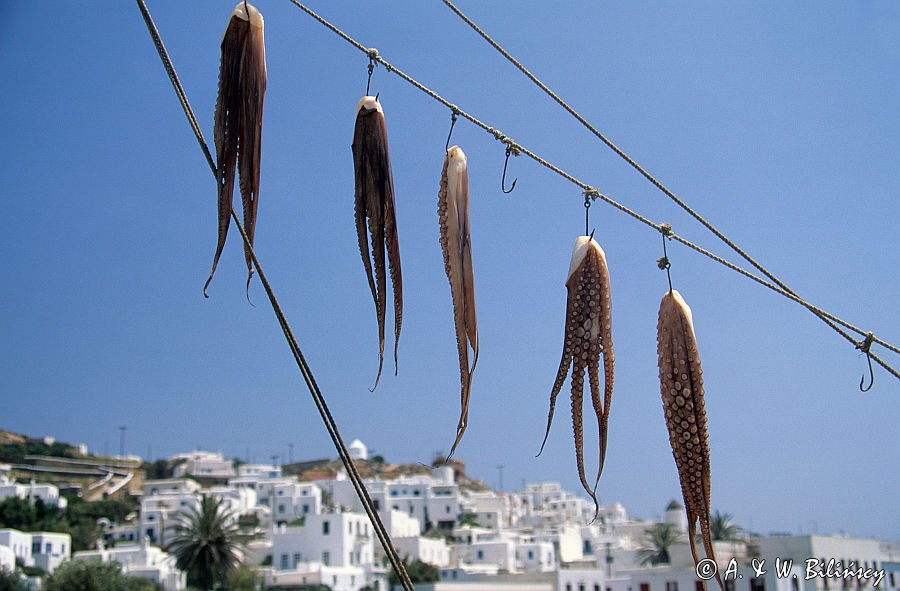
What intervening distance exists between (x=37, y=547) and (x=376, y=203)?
6721 centimetres

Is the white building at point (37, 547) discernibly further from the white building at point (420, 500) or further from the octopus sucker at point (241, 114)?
the octopus sucker at point (241, 114)

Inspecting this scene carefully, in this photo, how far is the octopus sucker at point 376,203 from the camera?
370cm

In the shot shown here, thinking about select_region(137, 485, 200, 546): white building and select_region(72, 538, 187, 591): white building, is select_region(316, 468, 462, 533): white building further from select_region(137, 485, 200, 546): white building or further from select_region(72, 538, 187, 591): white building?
select_region(72, 538, 187, 591): white building

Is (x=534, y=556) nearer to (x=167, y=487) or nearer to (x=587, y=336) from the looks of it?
(x=167, y=487)

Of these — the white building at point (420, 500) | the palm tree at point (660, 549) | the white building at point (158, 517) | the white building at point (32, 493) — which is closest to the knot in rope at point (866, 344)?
the palm tree at point (660, 549)

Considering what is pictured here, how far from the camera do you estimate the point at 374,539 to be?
79.2 m

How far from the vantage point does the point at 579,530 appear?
89438 millimetres

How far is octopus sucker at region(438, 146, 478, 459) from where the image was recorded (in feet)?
11.8

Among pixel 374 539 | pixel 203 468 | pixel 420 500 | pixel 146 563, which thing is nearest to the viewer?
pixel 146 563

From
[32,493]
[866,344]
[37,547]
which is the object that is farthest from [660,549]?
[866,344]

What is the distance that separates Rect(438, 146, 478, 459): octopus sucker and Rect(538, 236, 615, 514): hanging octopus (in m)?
0.37

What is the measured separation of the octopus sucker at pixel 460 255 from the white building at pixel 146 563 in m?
59.2

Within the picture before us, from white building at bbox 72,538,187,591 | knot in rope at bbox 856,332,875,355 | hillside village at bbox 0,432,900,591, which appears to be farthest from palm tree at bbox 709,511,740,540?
knot in rope at bbox 856,332,875,355

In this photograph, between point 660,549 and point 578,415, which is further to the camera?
point 660,549
